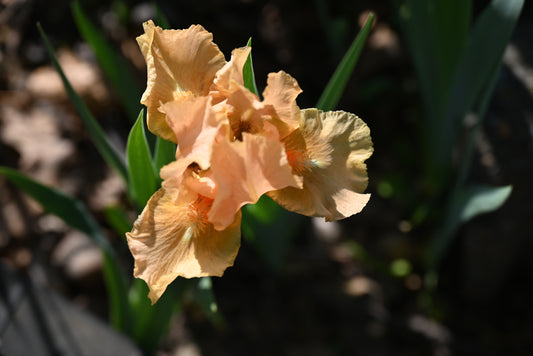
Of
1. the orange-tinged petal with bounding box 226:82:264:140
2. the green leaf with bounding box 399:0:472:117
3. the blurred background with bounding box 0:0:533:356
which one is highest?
the orange-tinged petal with bounding box 226:82:264:140

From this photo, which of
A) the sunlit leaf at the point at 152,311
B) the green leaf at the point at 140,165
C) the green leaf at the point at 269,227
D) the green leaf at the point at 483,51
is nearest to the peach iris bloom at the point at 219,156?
the green leaf at the point at 140,165

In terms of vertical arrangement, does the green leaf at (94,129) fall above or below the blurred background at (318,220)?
above

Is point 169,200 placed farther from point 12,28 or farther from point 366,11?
point 12,28

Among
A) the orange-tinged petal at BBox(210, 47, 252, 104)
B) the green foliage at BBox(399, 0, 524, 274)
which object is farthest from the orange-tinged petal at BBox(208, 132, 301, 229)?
the green foliage at BBox(399, 0, 524, 274)

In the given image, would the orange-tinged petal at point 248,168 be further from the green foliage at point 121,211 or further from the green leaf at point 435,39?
the green leaf at point 435,39

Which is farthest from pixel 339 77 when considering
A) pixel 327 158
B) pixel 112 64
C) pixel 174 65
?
pixel 112 64

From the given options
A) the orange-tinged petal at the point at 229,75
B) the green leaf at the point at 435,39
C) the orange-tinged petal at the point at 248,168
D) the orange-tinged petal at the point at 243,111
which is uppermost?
the orange-tinged petal at the point at 229,75

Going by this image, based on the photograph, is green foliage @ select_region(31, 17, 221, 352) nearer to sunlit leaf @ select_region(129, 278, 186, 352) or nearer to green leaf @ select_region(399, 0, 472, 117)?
sunlit leaf @ select_region(129, 278, 186, 352)
